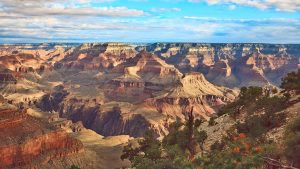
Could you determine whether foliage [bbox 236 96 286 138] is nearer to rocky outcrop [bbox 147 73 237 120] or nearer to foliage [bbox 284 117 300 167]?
foliage [bbox 284 117 300 167]

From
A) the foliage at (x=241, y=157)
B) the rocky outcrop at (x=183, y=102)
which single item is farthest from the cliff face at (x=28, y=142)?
the rocky outcrop at (x=183, y=102)

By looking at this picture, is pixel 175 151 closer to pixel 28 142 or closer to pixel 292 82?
pixel 292 82

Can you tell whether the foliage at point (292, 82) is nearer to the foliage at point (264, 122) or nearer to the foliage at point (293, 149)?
the foliage at point (264, 122)

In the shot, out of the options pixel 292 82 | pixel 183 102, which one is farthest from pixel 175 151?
pixel 183 102

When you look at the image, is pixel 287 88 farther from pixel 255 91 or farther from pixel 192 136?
pixel 192 136

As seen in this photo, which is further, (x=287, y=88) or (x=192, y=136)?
(x=287, y=88)

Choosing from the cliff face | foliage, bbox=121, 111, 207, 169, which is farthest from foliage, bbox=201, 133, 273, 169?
the cliff face

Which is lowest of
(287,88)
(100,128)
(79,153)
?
(100,128)

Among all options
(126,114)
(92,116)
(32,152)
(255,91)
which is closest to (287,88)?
(255,91)
